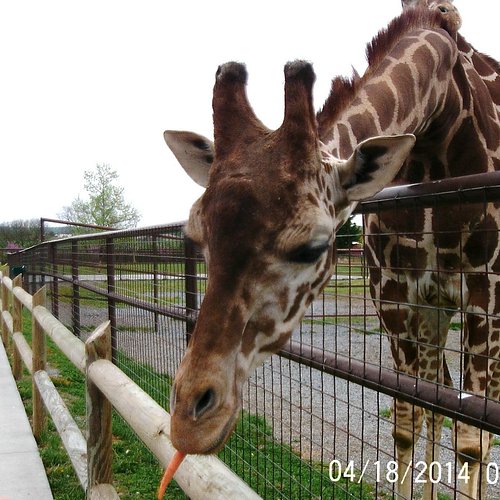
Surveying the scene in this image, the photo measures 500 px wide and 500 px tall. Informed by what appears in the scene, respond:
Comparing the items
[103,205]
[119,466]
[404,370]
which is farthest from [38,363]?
[103,205]

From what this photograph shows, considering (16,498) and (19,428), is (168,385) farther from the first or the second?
(19,428)

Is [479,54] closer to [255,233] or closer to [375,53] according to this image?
[375,53]

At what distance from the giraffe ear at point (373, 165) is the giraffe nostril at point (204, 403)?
2.88 feet

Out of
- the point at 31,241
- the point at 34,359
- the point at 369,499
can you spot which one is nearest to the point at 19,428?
the point at 34,359

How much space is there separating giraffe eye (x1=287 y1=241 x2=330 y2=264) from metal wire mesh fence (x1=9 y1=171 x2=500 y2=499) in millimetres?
281

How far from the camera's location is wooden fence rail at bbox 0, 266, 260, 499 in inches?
62.2

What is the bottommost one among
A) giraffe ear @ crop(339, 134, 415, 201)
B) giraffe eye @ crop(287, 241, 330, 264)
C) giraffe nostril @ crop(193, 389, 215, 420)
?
giraffe nostril @ crop(193, 389, 215, 420)

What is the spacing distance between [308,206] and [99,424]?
168cm

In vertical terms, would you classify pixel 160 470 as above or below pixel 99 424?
below

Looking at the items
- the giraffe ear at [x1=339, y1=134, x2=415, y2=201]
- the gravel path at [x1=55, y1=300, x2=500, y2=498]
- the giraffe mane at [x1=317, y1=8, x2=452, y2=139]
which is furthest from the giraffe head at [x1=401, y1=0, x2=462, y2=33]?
the giraffe ear at [x1=339, y1=134, x2=415, y2=201]

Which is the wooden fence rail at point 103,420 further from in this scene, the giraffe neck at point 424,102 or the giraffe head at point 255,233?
the giraffe neck at point 424,102

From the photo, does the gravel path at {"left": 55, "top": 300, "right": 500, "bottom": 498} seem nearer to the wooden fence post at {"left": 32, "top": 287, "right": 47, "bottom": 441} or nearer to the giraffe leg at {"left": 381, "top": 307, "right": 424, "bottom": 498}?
the giraffe leg at {"left": 381, "top": 307, "right": 424, "bottom": 498}

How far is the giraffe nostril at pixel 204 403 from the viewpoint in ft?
4.69

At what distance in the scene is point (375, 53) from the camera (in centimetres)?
308
